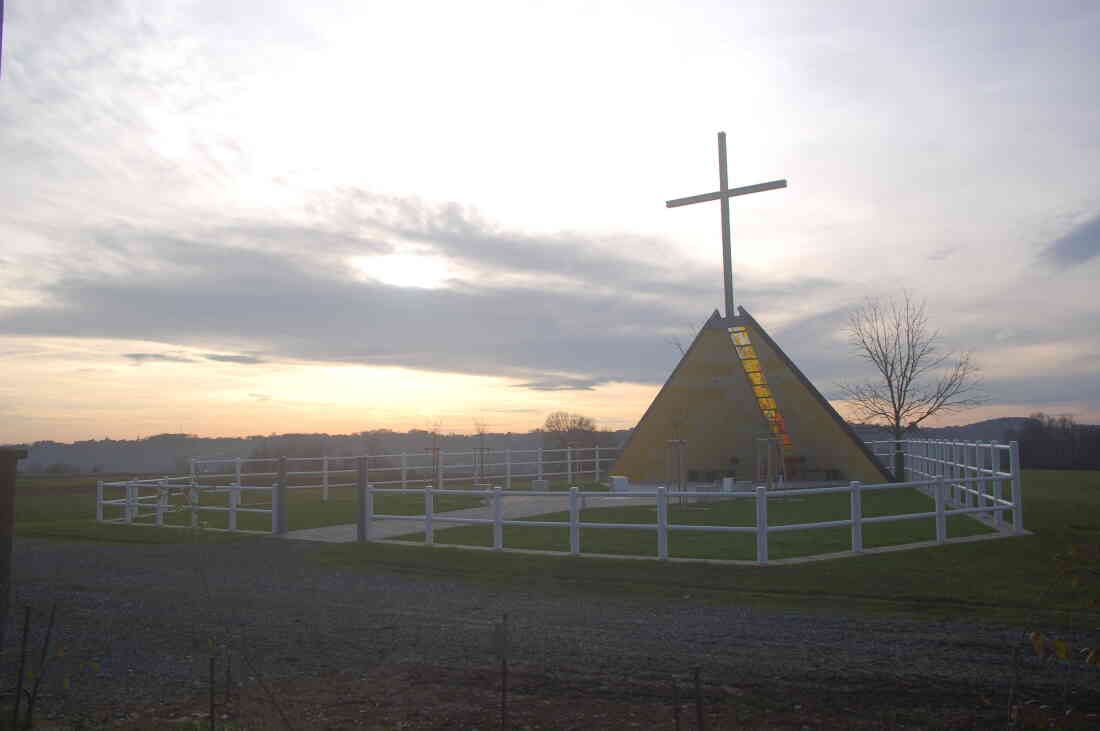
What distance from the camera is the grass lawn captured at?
12594 millimetres

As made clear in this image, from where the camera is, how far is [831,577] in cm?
1003

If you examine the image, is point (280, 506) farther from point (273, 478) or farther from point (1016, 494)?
point (273, 478)

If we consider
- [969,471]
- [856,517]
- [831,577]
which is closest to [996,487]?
[856,517]

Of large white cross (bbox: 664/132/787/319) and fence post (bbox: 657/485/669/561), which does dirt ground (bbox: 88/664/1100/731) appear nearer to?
fence post (bbox: 657/485/669/561)

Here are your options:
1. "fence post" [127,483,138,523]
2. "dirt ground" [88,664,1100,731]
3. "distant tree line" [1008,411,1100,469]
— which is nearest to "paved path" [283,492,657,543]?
"fence post" [127,483,138,523]

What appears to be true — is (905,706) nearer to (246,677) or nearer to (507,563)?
(246,677)

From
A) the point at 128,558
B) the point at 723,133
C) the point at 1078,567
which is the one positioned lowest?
A: the point at 128,558

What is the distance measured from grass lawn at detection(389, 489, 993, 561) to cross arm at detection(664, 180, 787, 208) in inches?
328

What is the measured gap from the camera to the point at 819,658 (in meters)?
6.41

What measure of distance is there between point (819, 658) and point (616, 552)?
6.01 m

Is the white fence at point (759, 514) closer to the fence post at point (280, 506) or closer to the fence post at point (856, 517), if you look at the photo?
the fence post at point (856, 517)

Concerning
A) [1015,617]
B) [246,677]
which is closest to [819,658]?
[1015,617]

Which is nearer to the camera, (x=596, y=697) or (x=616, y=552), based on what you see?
(x=596, y=697)

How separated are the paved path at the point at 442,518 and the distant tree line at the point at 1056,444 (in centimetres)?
3221
